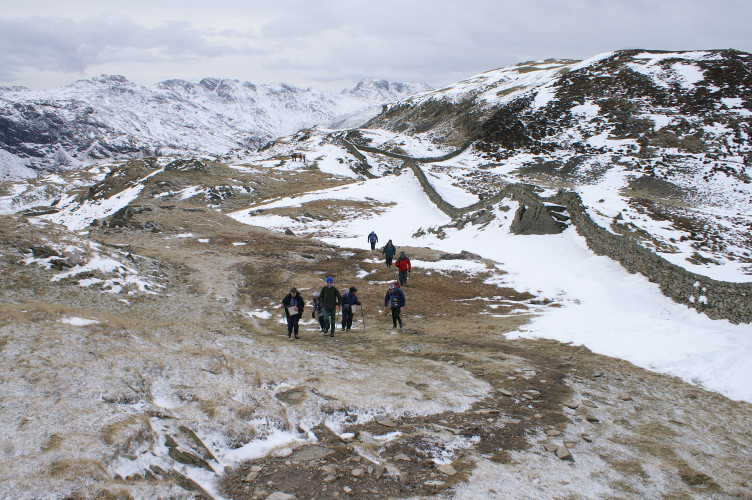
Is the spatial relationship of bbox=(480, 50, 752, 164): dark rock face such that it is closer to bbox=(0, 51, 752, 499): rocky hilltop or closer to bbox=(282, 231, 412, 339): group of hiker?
bbox=(0, 51, 752, 499): rocky hilltop

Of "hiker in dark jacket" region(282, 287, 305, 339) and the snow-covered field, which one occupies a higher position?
"hiker in dark jacket" region(282, 287, 305, 339)

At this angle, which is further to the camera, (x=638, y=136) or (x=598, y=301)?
(x=638, y=136)

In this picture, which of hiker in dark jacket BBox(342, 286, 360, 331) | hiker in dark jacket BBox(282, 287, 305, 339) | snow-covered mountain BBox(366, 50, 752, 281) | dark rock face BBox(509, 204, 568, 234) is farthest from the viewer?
snow-covered mountain BBox(366, 50, 752, 281)

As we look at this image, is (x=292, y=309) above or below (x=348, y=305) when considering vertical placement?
above

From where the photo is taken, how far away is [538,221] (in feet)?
91.1

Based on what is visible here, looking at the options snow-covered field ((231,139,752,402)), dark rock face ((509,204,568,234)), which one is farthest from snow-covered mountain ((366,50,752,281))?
snow-covered field ((231,139,752,402))

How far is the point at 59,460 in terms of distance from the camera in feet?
17.1

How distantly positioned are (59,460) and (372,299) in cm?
1428

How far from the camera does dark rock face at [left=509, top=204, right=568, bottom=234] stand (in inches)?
1069

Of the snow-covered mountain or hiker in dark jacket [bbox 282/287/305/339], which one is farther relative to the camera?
the snow-covered mountain

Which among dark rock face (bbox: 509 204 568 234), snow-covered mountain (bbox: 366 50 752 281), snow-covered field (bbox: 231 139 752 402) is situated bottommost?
snow-covered field (bbox: 231 139 752 402)

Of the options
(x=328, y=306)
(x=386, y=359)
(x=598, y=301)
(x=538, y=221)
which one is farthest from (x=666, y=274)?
(x=328, y=306)

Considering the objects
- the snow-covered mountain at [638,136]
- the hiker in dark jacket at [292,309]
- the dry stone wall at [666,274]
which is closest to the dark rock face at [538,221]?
the dry stone wall at [666,274]

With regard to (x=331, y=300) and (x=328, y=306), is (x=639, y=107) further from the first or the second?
(x=328, y=306)
